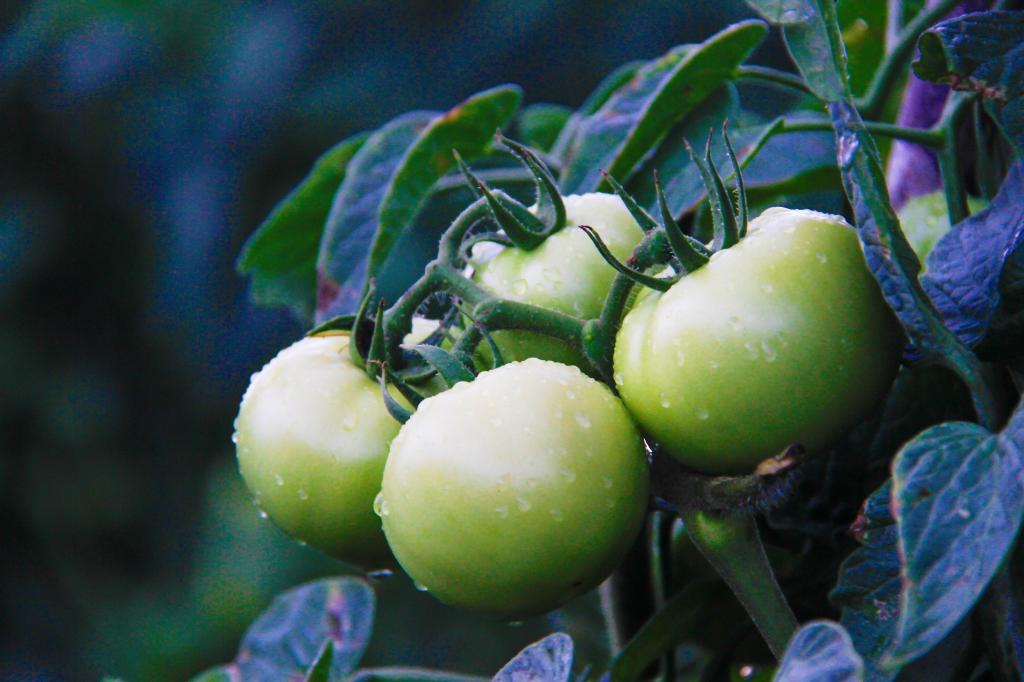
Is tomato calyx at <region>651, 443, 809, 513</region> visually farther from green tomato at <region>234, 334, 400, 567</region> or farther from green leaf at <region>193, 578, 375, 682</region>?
green leaf at <region>193, 578, 375, 682</region>

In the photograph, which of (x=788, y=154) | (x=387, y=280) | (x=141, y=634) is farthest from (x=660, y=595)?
(x=141, y=634)

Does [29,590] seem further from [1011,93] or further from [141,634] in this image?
[1011,93]

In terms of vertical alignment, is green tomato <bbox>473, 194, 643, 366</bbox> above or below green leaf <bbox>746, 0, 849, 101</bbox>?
below

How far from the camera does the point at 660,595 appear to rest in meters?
0.58

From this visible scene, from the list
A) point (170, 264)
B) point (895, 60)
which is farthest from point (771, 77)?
point (170, 264)

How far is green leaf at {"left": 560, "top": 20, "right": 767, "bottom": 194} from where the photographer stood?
0.55 meters

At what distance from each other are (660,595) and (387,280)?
0.95 metres

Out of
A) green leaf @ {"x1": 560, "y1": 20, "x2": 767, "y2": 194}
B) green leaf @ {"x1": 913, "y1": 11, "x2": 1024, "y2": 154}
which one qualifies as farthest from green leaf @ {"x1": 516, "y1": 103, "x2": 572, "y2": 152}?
green leaf @ {"x1": 913, "y1": 11, "x2": 1024, "y2": 154}

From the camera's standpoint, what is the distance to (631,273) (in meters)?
0.38

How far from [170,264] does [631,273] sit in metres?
1.52

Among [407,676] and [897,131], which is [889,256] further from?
[407,676]

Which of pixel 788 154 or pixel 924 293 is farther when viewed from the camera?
pixel 788 154

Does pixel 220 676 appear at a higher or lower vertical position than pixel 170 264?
higher

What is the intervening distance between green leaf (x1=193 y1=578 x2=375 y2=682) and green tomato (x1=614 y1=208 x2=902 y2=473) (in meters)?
0.33
